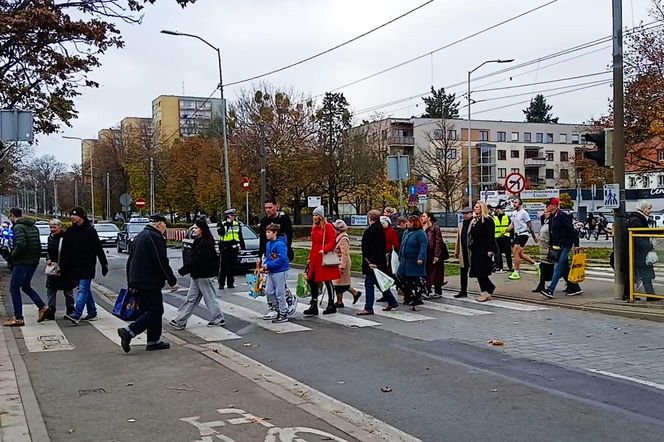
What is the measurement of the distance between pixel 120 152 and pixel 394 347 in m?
62.5

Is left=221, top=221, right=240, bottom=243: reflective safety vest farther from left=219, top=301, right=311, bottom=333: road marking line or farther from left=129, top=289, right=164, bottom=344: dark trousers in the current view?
left=129, top=289, right=164, bottom=344: dark trousers

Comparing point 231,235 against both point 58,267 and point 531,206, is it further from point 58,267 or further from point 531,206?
point 531,206

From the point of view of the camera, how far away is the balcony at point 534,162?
3898 inches

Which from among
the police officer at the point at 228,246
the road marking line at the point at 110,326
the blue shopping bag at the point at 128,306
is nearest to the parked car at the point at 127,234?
the police officer at the point at 228,246

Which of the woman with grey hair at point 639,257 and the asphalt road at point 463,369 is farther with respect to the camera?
the woman with grey hair at point 639,257

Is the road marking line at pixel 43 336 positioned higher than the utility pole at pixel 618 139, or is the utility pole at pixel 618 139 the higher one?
the utility pole at pixel 618 139

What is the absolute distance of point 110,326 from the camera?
458 inches

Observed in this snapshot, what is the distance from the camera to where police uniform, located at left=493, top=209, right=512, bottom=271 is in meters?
18.7

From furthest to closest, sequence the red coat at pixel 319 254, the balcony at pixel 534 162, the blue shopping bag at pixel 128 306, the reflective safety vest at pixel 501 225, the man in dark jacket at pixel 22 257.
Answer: the balcony at pixel 534 162
the reflective safety vest at pixel 501 225
the red coat at pixel 319 254
the man in dark jacket at pixel 22 257
the blue shopping bag at pixel 128 306

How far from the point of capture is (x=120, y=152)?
224ft

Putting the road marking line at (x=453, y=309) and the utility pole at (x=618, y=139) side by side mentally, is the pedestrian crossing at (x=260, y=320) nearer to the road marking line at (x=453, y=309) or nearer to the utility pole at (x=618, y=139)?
the road marking line at (x=453, y=309)

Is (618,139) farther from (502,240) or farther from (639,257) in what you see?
(502,240)

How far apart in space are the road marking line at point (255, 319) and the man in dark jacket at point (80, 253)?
8.34 ft

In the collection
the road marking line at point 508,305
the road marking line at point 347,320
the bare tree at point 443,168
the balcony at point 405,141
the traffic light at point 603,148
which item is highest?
the balcony at point 405,141
